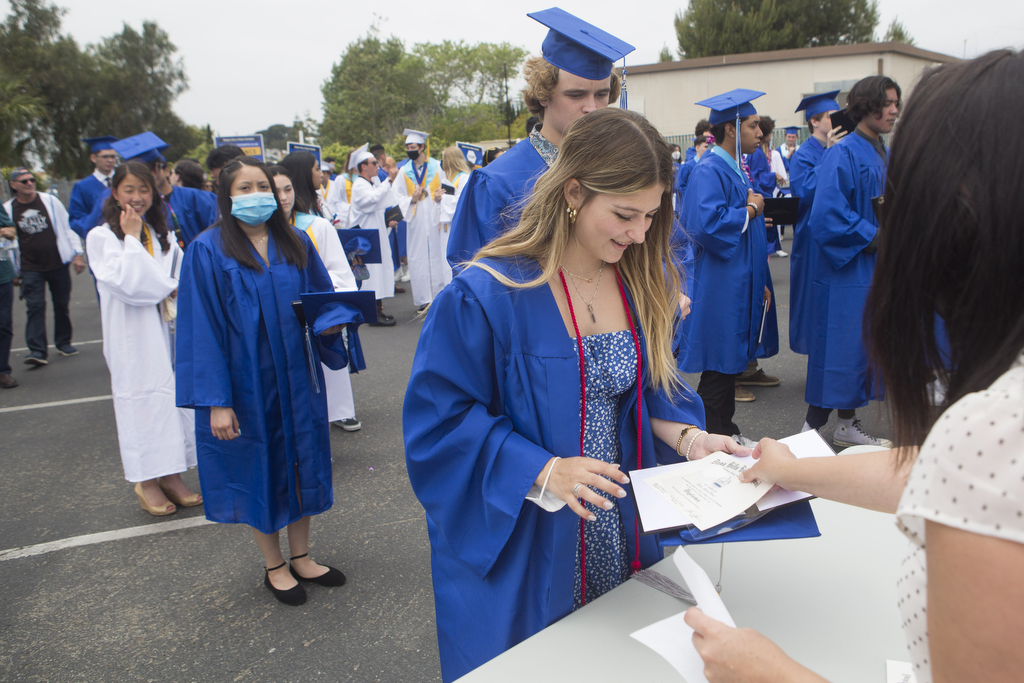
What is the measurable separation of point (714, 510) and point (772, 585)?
36cm

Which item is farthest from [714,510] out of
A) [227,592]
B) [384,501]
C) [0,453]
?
[0,453]

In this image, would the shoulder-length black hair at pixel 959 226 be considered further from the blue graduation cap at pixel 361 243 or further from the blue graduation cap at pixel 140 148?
the blue graduation cap at pixel 140 148

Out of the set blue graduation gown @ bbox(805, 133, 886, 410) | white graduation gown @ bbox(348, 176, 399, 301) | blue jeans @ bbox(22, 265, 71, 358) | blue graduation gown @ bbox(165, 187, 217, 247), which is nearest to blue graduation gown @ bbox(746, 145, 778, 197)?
blue graduation gown @ bbox(805, 133, 886, 410)

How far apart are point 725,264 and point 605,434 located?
9.87ft

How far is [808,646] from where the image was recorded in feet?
4.29

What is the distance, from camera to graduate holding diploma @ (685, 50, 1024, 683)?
601mm

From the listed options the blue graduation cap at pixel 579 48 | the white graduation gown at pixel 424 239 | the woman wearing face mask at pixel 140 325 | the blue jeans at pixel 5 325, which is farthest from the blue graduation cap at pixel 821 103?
the blue jeans at pixel 5 325

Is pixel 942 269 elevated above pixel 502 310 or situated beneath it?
elevated above

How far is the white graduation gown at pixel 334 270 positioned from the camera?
360 centimetres

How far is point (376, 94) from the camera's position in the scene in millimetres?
52469

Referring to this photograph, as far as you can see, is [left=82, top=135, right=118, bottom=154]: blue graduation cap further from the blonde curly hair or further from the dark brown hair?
the dark brown hair

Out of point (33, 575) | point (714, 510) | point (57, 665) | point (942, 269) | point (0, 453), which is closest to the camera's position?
point (942, 269)

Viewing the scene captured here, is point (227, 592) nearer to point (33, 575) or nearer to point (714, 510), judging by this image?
point (33, 575)

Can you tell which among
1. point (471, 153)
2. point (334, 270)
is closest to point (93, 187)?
point (334, 270)
